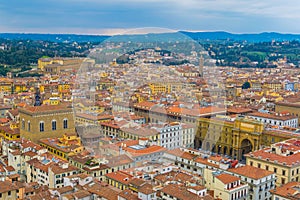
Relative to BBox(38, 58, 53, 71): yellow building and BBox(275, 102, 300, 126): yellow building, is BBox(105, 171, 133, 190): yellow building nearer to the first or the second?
BBox(275, 102, 300, 126): yellow building

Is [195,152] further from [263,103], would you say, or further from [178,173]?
[263,103]

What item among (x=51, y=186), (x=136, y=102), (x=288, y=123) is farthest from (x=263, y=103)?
(x=51, y=186)

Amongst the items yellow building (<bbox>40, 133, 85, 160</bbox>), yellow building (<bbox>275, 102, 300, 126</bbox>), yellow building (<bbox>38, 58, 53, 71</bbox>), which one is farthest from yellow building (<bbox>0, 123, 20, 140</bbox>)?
yellow building (<bbox>38, 58, 53, 71</bbox>)

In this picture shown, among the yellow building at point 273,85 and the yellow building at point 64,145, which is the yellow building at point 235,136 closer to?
the yellow building at point 64,145

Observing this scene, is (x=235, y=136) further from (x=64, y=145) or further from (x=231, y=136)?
(x=64, y=145)

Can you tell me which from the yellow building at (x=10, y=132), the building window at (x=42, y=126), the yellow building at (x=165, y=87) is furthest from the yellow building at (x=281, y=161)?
the yellow building at (x=10, y=132)

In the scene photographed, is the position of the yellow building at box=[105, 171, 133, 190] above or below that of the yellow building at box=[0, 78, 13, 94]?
above
